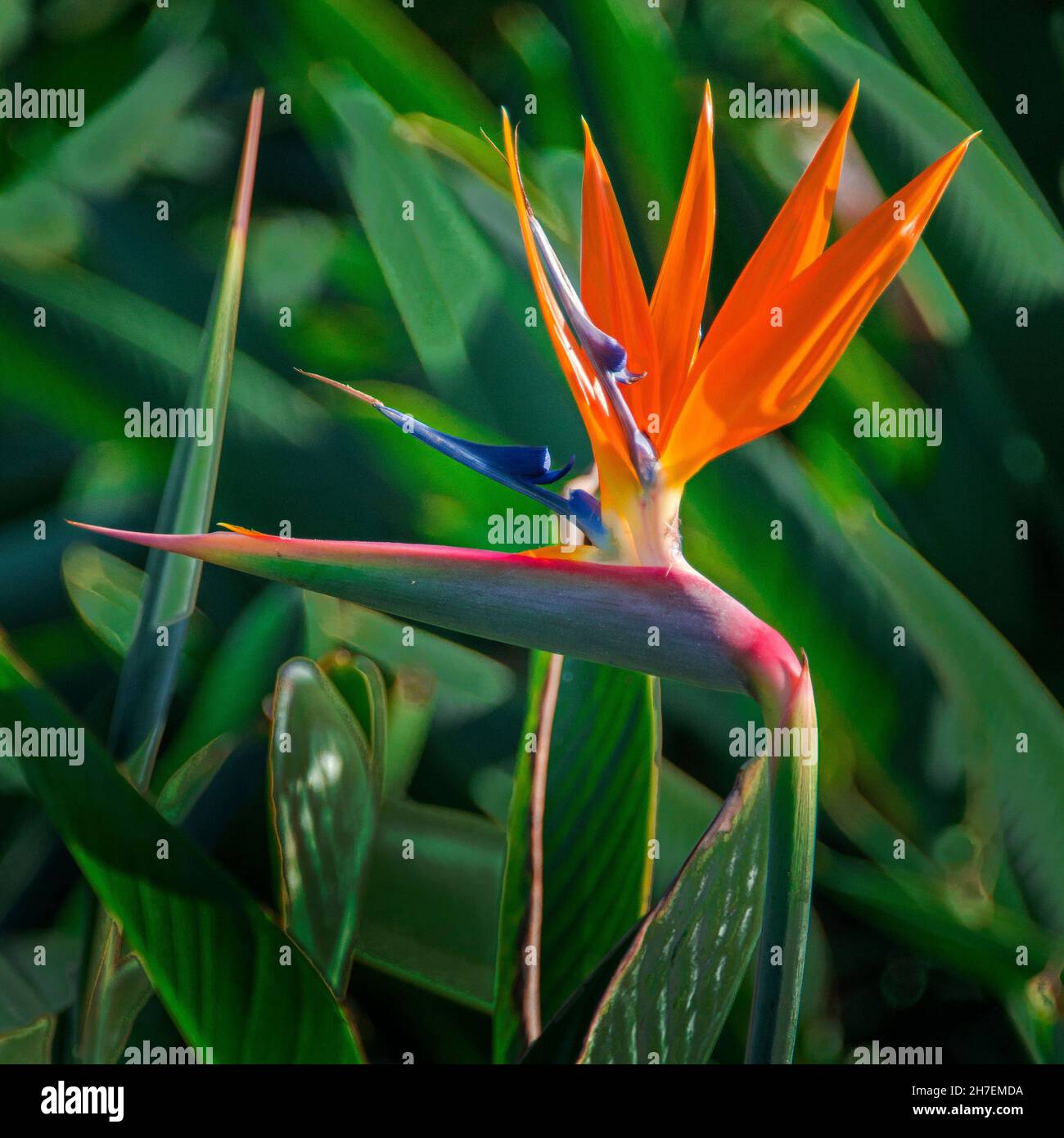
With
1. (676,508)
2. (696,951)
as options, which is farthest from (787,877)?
(676,508)

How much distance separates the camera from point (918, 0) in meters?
0.95

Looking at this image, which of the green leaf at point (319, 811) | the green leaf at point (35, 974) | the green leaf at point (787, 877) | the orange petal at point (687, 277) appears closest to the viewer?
the green leaf at point (787, 877)

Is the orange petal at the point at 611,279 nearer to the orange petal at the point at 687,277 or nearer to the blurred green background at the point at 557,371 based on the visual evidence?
the orange petal at the point at 687,277

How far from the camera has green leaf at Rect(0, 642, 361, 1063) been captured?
62cm

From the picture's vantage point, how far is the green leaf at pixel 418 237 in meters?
0.90

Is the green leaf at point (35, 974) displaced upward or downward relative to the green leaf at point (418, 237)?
downward

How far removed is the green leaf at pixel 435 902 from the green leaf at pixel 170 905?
0.20m

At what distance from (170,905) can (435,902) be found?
0.94 feet

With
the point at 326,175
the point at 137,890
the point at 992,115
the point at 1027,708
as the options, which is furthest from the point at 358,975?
the point at 992,115

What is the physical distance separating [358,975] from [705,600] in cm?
60

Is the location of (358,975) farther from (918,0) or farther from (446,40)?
(918,0)

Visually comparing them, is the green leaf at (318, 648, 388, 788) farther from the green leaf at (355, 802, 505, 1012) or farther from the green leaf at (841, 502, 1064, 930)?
the green leaf at (841, 502, 1064, 930)

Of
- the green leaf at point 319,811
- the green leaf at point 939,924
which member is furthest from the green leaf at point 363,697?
the green leaf at point 939,924

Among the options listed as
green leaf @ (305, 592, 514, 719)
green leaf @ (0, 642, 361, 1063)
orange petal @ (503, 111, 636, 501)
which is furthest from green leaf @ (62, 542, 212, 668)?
orange petal @ (503, 111, 636, 501)
